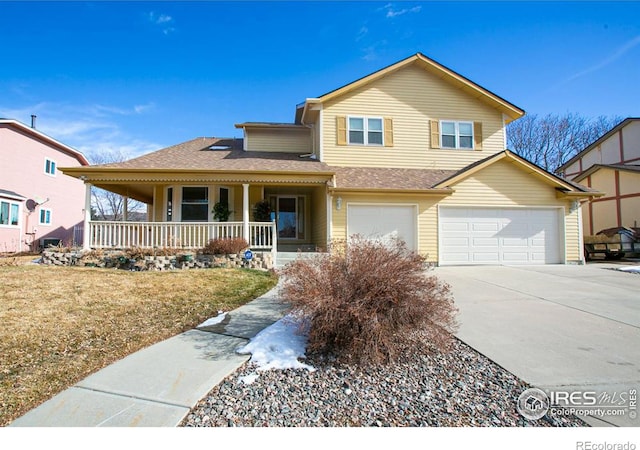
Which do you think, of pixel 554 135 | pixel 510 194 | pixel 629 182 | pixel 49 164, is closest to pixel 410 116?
pixel 510 194

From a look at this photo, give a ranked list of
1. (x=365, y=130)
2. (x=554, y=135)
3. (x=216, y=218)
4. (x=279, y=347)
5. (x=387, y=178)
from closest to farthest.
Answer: (x=279, y=347) < (x=387, y=178) < (x=216, y=218) < (x=365, y=130) < (x=554, y=135)

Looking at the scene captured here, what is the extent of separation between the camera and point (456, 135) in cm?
1387

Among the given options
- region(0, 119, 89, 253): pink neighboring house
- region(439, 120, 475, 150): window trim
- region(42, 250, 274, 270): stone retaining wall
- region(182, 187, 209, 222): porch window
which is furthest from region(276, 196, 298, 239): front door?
region(0, 119, 89, 253): pink neighboring house

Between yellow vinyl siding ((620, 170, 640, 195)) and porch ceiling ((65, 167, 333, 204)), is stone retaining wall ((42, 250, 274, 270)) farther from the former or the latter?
yellow vinyl siding ((620, 170, 640, 195))

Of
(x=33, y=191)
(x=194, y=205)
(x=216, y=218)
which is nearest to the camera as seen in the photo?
(x=216, y=218)

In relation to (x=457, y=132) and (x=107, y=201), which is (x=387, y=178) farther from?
(x=107, y=201)

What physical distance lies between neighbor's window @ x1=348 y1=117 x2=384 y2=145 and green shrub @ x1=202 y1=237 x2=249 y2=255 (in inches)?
240

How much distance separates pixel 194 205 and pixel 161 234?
1.92 meters

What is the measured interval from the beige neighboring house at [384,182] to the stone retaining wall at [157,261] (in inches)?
25.4

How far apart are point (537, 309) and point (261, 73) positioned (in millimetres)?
12617

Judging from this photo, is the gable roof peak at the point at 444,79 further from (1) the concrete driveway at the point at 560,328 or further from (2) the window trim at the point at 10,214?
(2) the window trim at the point at 10,214

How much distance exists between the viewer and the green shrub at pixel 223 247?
1028 cm
